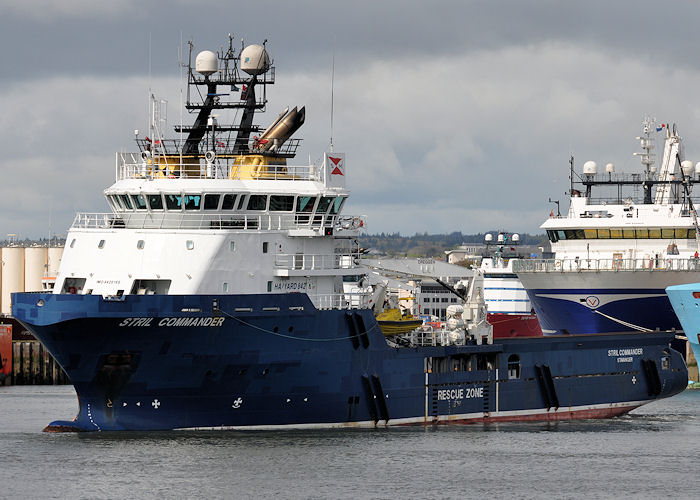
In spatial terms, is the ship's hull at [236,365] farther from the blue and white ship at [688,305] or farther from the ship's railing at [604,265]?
the ship's railing at [604,265]

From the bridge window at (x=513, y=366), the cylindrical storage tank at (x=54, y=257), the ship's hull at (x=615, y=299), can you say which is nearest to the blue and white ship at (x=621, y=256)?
the ship's hull at (x=615, y=299)

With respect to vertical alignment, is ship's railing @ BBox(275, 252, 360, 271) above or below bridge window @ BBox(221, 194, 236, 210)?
below

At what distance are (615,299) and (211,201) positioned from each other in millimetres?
27417

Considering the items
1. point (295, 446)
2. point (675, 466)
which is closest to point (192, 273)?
point (295, 446)

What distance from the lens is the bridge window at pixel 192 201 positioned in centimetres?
4031

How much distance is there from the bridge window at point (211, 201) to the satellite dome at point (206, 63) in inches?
203

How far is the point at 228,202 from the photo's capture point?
40.8m

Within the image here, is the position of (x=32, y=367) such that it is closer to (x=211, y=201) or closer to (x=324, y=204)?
(x=324, y=204)

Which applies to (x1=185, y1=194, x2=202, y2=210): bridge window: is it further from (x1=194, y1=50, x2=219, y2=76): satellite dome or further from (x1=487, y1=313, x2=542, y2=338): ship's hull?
(x1=487, y1=313, x2=542, y2=338): ship's hull

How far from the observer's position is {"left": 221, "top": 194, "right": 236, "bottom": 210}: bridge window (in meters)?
40.6

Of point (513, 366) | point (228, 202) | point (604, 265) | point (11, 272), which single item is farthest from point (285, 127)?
point (11, 272)

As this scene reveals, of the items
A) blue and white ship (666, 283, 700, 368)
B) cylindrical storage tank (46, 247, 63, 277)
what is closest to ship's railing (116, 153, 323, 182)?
blue and white ship (666, 283, 700, 368)

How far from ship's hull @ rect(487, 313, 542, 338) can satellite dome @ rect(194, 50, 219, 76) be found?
34.6 meters

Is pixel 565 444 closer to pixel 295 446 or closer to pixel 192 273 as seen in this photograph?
pixel 295 446
